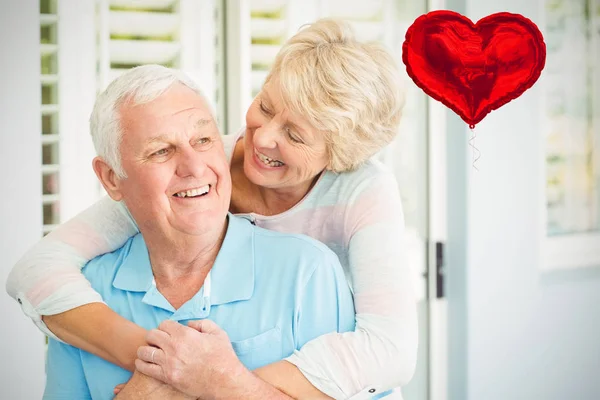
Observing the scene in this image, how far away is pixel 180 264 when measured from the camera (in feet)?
5.56

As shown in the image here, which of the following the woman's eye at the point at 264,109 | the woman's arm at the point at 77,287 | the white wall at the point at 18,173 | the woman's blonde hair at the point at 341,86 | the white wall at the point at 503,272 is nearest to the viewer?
the woman's arm at the point at 77,287

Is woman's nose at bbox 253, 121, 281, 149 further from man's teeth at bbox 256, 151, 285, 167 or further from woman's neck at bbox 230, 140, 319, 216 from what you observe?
woman's neck at bbox 230, 140, 319, 216

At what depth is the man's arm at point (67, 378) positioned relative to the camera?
170 centimetres

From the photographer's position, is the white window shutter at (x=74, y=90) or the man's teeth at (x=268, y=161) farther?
the white window shutter at (x=74, y=90)

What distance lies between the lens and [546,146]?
3.25 meters

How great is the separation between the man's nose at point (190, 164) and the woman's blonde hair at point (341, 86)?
26cm

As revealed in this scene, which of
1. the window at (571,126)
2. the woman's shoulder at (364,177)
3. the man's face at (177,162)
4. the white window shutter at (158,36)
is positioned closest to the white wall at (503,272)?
the window at (571,126)

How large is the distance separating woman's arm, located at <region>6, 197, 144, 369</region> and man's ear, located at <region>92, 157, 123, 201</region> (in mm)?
119

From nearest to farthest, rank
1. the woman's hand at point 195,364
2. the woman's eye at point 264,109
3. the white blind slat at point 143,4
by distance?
the woman's hand at point 195,364
the woman's eye at point 264,109
the white blind slat at point 143,4

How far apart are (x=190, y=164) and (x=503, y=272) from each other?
1903 millimetres

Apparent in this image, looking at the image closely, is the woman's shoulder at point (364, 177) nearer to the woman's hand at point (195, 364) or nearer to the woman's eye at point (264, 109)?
the woman's eye at point (264, 109)

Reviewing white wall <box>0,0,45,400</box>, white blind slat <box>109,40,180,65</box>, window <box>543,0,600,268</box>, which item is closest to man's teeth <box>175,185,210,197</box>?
white wall <box>0,0,45,400</box>

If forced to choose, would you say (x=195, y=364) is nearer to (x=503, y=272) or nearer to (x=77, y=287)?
(x=77, y=287)

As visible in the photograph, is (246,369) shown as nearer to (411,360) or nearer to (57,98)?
(411,360)
